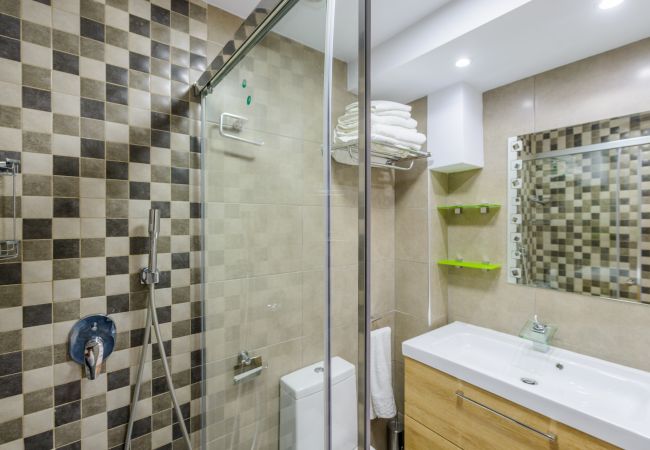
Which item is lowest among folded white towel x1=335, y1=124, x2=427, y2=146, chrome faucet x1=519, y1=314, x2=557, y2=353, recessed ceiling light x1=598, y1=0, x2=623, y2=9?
chrome faucet x1=519, y1=314, x2=557, y2=353

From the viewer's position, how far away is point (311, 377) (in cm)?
58

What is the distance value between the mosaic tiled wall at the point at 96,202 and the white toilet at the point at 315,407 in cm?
63

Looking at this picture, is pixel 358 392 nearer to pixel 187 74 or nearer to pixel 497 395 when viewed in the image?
pixel 497 395

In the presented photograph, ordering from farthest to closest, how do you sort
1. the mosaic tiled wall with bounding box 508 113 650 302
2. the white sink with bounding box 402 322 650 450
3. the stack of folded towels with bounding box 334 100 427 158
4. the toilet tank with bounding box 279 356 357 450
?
1. the stack of folded towels with bounding box 334 100 427 158
2. the mosaic tiled wall with bounding box 508 113 650 302
3. the white sink with bounding box 402 322 650 450
4. the toilet tank with bounding box 279 356 357 450

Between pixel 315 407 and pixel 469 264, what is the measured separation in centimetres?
134

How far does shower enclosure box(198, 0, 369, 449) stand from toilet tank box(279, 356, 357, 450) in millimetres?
14

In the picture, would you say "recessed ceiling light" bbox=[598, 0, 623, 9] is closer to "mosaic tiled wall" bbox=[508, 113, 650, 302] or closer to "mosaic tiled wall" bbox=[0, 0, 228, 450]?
"mosaic tiled wall" bbox=[508, 113, 650, 302]

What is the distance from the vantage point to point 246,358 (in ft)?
2.68

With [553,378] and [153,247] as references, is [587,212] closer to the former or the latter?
[553,378]

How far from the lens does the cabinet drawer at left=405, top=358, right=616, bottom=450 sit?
3.18 feet

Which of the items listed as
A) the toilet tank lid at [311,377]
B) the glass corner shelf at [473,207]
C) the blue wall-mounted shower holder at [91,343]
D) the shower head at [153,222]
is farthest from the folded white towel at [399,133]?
the blue wall-mounted shower holder at [91,343]

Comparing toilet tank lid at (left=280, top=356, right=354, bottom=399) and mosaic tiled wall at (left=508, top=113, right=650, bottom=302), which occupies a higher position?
mosaic tiled wall at (left=508, top=113, right=650, bottom=302)

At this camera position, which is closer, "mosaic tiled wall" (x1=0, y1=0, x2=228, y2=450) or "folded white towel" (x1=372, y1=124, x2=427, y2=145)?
"mosaic tiled wall" (x1=0, y1=0, x2=228, y2=450)

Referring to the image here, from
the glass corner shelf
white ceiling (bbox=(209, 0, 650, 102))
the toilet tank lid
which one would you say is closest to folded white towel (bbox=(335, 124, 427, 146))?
white ceiling (bbox=(209, 0, 650, 102))
